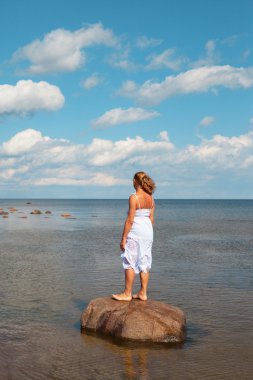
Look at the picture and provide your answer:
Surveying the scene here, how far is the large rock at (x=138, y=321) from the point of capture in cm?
1005

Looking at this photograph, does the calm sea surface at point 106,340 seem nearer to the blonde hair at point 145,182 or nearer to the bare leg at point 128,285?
the bare leg at point 128,285

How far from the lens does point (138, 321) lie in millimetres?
10141

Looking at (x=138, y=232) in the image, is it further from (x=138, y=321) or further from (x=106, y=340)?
(x=106, y=340)

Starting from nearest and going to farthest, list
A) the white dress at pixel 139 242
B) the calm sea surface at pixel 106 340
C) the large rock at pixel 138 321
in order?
the calm sea surface at pixel 106 340
the large rock at pixel 138 321
the white dress at pixel 139 242

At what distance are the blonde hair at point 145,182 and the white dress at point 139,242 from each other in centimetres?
50

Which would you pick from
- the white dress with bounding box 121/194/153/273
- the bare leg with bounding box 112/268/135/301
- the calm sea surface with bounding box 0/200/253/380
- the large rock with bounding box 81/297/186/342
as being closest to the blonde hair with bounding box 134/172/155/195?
the white dress with bounding box 121/194/153/273

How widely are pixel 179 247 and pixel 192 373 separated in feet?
75.4

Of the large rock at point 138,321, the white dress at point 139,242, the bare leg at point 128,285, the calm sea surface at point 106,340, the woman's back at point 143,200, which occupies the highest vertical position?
the woman's back at point 143,200

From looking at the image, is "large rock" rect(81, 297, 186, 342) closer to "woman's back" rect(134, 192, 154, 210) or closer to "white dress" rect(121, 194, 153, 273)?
"white dress" rect(121, 194, 153, 273)

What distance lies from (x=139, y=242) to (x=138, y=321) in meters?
1.84

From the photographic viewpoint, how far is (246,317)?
12.1m

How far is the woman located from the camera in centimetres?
1063

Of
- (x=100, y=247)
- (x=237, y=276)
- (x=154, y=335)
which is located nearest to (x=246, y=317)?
(x=154, y=335)

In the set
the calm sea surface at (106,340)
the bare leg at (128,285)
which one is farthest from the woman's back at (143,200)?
the calm sea surface at (106,340)
